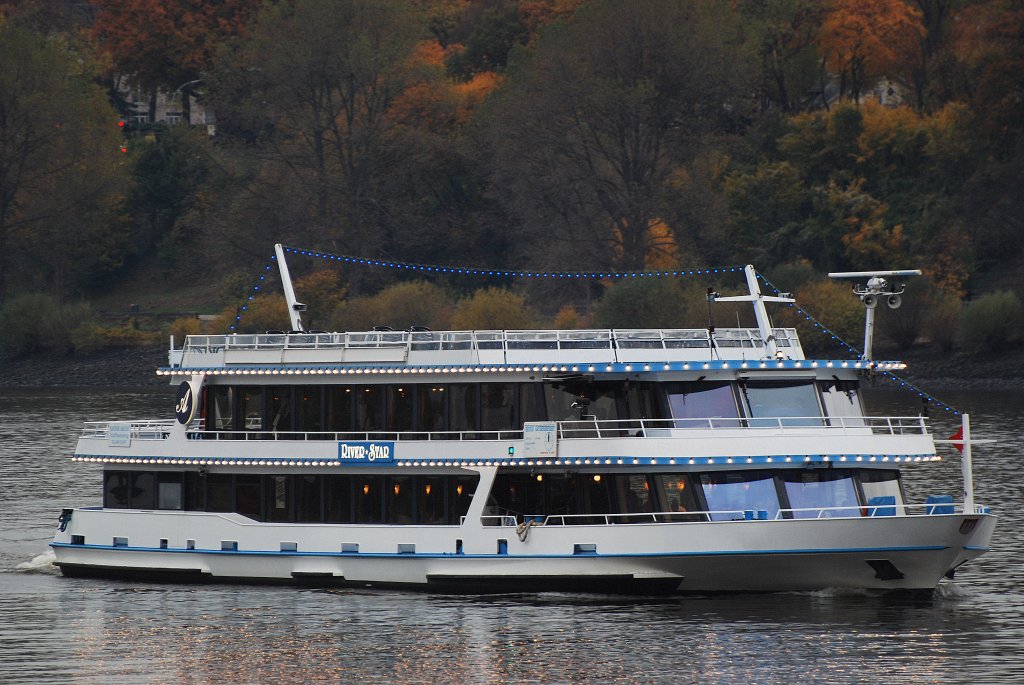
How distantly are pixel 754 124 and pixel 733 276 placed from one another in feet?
53.5

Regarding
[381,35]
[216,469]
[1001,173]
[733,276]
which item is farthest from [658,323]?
[216,469]

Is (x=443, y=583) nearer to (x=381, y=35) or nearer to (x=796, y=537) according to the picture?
(x=796, y=537)

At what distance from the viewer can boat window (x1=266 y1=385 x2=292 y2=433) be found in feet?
115

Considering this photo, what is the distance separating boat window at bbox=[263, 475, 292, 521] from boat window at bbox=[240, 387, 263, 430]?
125cm

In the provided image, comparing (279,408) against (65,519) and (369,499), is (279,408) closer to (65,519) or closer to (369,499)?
(369,499)

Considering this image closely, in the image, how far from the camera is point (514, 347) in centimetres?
3409

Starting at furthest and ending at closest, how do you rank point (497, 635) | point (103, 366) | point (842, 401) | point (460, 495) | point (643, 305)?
point (103, 366) < point (643, 305) < point (460, 495) < point (842, 401) < point (497, 635)

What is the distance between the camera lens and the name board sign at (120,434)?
3594 cm

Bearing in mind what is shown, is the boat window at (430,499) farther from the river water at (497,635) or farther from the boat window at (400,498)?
the river water at (497,635)

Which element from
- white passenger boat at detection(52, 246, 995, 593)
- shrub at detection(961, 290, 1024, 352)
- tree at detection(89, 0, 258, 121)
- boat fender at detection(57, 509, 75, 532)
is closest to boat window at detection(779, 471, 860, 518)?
white passenger boat at detection(52, 246, 995, 593)

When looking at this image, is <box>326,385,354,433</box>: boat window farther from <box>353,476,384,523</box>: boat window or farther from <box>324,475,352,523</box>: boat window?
<box>353,476,384,523</box>: boat window

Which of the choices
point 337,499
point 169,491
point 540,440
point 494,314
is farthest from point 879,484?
point 494,314

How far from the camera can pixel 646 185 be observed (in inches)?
3799

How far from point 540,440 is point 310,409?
208 inches
